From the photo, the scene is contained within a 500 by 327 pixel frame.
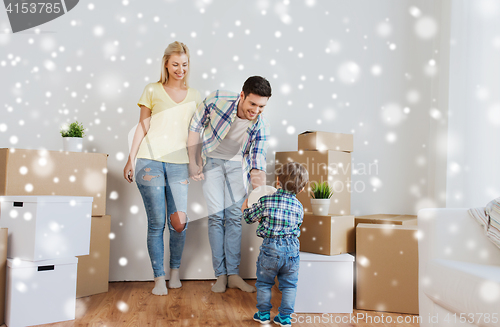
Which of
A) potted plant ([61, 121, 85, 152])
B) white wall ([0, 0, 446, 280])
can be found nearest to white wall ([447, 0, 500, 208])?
white wall ([0, 0, 446, 280])

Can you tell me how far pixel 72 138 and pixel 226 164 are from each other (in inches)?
31.3

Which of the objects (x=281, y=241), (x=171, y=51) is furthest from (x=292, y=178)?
(x=171, y=51)

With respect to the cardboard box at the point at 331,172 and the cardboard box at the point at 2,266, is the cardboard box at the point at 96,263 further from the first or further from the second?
the cardboard box at the point at 331,172

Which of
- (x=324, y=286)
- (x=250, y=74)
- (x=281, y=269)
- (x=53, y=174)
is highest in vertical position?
(x=250, y=74)

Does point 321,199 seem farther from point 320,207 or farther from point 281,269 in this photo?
point 281,269

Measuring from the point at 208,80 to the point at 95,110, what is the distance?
2.24 feet

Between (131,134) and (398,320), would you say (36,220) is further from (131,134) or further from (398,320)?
(398,320)

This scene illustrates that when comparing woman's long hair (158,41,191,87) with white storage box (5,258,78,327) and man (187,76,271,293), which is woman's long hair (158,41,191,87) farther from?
white storage box (5,258,78,327)

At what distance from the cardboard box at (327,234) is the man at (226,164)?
33 centimetres

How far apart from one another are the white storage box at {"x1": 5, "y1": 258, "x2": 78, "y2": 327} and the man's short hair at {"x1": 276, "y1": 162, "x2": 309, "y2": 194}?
36.3 inches

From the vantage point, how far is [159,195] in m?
1.92

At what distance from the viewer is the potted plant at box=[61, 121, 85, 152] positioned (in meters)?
1.89

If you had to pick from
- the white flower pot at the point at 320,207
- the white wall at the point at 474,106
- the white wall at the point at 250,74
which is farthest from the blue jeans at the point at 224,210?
the white wall at the point at 474,106

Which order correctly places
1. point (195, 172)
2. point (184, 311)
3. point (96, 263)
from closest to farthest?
point (184, 311) → point (96, 263) → point (195, 172)
